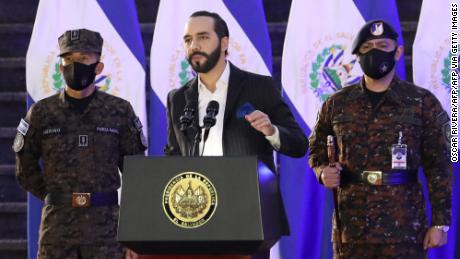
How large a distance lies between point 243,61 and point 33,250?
153 cm

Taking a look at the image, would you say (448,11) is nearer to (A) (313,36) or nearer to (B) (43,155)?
(A) (313,36)

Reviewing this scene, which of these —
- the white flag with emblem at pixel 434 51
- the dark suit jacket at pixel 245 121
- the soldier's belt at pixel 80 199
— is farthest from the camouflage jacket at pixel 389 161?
the soldier's belt at pixel 80 199

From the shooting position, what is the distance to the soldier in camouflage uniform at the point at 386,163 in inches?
128

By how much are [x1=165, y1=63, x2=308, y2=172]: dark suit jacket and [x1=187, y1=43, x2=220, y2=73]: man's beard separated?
11cm

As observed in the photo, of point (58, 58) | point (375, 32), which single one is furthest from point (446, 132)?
point (58, 58)

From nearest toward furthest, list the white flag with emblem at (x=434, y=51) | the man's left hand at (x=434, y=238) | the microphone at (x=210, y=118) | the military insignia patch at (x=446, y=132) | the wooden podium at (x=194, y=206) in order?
the wooden podium at (x=194, y=206), the microphone at (x=210, y=118), the man's left hand at (x=434, y=238), the military insignia patch at (x=446, y=132), the white flag with emblem at (x=434, y=51)

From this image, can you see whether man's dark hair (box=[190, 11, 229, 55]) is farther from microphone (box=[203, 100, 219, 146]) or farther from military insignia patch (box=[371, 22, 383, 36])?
military insignia patch (box=[371, 22, 383, 36])

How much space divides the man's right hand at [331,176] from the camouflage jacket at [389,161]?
7 cm

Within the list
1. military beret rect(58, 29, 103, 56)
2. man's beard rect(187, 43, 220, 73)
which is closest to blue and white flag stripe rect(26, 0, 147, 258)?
military beret rect(58, 29, 103, 56)

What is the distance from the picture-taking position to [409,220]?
3240 mm

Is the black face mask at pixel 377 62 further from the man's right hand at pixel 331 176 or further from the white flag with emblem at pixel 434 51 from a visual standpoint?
the white flag with emblem at pixel 434 51

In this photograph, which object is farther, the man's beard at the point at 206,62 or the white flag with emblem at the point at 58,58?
the white flag with emblem at the point at 58,58

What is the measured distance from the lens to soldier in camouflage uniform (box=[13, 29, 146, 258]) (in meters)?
3.45

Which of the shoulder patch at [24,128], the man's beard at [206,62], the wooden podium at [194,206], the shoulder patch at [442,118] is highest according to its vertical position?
the man's beard at [206,62]
